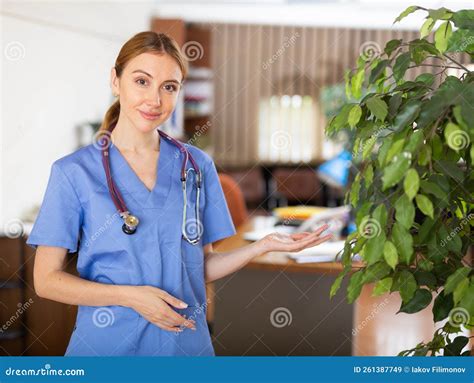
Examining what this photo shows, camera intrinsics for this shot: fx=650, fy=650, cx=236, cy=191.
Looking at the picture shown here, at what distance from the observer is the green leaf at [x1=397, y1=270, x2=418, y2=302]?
119 centimetres

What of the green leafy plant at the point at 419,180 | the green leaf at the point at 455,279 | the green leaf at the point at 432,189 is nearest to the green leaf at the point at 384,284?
the green leafy plant at the point at 419,180

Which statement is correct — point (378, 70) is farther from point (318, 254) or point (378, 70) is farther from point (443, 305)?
point (318, 254)

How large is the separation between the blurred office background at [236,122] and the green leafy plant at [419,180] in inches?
9.8

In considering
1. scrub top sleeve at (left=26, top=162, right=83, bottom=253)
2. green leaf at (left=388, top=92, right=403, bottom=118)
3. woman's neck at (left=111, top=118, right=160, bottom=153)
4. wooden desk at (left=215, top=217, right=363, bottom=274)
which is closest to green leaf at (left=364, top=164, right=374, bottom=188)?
green leaf at (left=388, top=92, right=403, bottom=118)

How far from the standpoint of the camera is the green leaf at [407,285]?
1190 mm

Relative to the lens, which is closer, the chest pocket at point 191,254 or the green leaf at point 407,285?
the green leaf at point 407,285

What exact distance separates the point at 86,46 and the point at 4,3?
829mm

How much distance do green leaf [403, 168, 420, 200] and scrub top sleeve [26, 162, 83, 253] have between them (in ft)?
2.22

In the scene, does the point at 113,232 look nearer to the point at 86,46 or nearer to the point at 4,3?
the point at 4,3

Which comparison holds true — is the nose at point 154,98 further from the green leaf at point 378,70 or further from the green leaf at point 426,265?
the green leaf at point 426,265

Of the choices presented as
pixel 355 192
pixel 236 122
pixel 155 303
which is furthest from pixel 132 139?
pixel 236 122

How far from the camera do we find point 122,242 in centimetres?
132

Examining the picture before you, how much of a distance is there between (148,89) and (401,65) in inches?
19.7

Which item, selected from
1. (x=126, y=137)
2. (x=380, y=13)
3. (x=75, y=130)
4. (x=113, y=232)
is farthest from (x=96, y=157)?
(x=380, y=13)
